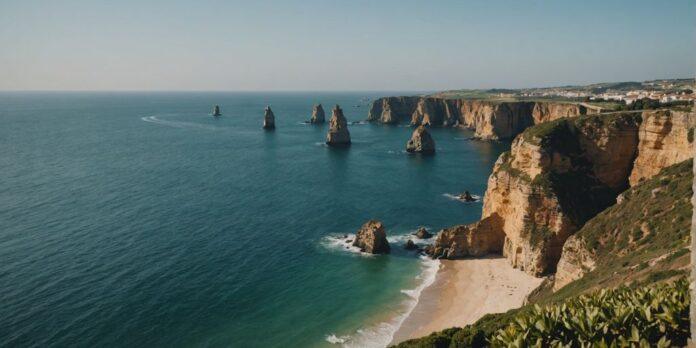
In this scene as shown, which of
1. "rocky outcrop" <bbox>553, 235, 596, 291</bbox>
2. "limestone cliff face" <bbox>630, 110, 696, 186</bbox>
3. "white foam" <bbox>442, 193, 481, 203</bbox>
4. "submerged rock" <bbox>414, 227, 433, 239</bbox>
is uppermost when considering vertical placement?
"limestone cliff face" <bbox>630, 110, 696, 186</bbox>

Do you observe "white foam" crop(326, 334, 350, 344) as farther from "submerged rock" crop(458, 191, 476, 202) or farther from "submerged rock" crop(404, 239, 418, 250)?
"submerged rock" crop(458, 191, 476, 202)

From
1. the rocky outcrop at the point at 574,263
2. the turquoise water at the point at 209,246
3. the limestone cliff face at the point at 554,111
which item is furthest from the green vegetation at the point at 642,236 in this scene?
the limestone cliff face at the point at 554,111

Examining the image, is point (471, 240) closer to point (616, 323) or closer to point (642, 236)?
point (642, 236)

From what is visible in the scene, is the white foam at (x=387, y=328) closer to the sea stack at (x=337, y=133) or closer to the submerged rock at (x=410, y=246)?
the submerged rock at (x=410, y=246)

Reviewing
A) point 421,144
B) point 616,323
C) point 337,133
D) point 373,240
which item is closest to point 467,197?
point 373,240

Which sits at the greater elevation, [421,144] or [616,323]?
[616,323]

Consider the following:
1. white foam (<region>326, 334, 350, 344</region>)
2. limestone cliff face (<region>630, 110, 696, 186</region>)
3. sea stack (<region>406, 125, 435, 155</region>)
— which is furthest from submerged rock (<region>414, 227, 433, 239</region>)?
sea stack (<region>406, 125, 435, 155</region>)

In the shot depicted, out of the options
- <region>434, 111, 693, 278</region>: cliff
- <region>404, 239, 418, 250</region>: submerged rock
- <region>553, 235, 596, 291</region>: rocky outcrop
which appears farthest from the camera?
<region>404, 239, 418, 250</region>: submerged rock
